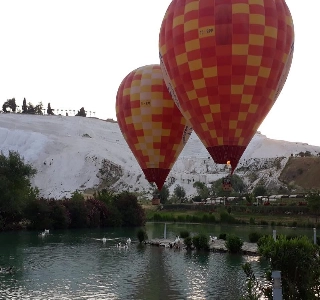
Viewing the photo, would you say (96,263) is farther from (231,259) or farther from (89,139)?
(89,139)

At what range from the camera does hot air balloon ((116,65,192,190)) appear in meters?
25.8

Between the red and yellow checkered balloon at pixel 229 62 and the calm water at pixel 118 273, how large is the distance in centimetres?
713

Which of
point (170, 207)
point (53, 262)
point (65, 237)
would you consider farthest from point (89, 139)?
point (53, 262)

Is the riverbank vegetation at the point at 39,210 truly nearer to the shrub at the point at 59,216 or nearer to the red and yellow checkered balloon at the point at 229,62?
the shrub at the point at 59,216

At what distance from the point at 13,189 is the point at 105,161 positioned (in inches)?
3268

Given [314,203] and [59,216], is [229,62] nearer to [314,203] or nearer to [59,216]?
[314,203]

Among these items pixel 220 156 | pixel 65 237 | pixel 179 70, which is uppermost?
pixel 179 70

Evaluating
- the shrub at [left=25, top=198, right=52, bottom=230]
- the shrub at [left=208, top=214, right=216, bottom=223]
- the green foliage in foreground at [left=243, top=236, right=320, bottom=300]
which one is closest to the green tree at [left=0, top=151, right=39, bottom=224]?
the shrub at [left=25, top=198, right=52, bottom=230]

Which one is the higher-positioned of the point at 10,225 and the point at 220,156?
the point at 220,156

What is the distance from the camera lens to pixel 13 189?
59781mm

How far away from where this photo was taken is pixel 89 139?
167 meters

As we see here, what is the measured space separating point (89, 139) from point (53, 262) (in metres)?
138

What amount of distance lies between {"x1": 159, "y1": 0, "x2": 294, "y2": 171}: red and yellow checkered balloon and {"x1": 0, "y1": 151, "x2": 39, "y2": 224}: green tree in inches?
1650

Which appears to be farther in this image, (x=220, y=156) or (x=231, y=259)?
(x=231, y=259)
